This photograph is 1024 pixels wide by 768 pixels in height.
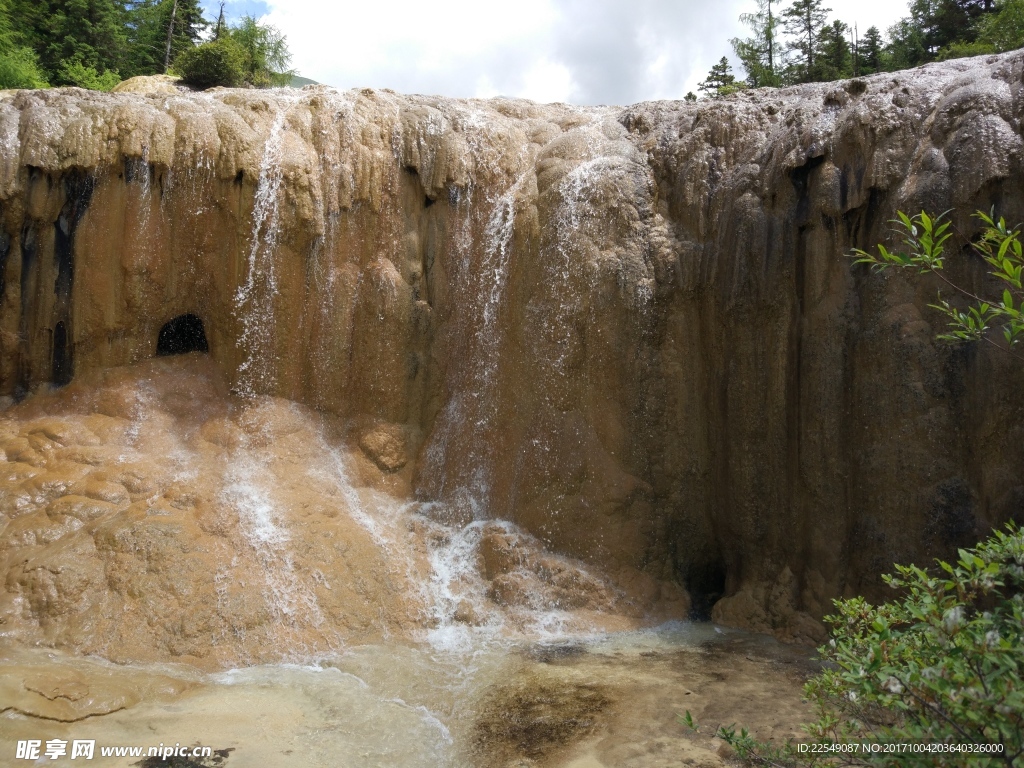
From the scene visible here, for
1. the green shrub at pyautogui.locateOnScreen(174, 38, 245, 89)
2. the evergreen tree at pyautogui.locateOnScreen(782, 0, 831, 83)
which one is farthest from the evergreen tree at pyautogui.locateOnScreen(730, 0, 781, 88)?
the green shrub at pyautogui.locateOnScreen(174, 38, 245, 89)

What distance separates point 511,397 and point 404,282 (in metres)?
2.08

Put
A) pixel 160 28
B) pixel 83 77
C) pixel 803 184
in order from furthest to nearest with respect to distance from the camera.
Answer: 1. pixel 160 28
2. pixel 83 77
3. pixel 803 184

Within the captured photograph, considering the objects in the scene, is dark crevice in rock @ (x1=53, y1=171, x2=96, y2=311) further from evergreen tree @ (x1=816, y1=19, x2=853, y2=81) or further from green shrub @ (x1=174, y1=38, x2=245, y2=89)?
evergreen tree @ (x1=816, y1=19, x2=853, y2=81)

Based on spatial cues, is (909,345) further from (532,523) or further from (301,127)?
(301,127)

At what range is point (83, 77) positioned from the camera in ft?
73.6

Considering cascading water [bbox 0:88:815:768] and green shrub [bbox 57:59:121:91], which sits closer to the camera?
cascading water [bbox 0:88:815:768]

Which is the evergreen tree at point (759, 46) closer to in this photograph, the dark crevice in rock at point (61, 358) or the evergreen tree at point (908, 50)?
the evergreen tree at point (908, 50)

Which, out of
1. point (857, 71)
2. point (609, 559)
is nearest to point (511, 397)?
point (609, 559)

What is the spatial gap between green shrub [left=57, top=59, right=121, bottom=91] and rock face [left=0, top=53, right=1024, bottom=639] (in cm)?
1333

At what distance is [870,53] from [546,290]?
20513 millimetres

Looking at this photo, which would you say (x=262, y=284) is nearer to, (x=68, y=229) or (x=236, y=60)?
(x=68, y=229)

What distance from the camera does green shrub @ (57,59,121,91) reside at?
2234 centimetres

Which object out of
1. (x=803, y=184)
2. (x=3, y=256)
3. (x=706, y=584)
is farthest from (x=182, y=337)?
(x=803, y=184)

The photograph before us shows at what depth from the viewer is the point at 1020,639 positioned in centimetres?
261
